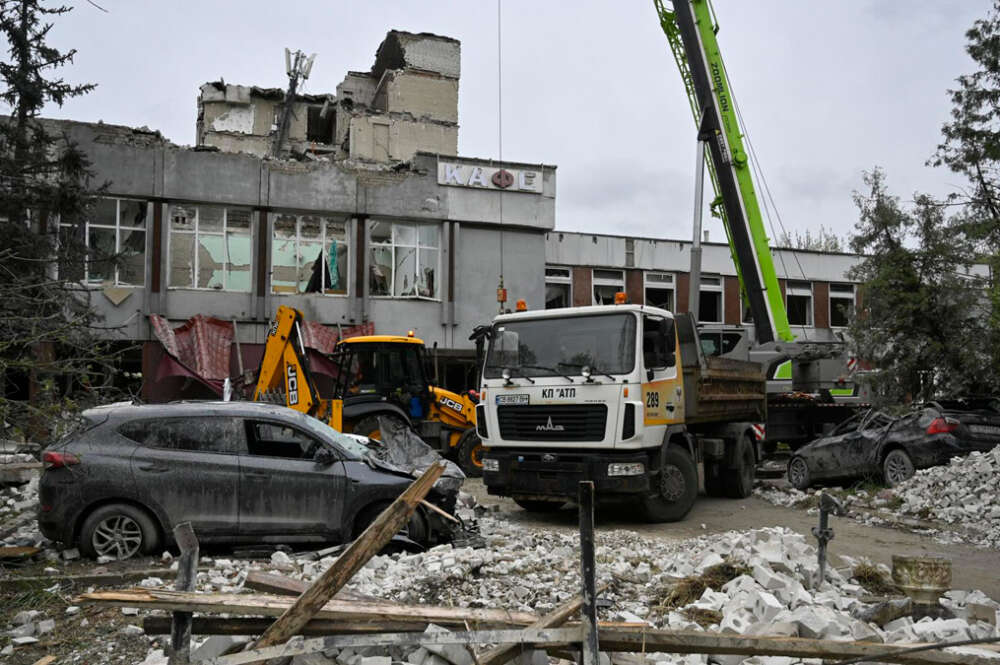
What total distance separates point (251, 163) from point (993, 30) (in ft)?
62.4

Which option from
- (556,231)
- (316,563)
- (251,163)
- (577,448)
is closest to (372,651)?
(316,563)

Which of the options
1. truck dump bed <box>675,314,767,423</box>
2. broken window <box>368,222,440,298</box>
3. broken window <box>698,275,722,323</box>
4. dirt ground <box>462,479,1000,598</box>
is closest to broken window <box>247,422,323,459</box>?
dirt ground <box>462,479,1000,598</box>

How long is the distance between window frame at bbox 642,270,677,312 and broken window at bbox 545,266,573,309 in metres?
2.94

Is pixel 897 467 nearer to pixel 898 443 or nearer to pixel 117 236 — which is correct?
pixel 898 443

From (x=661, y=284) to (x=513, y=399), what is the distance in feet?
67.4

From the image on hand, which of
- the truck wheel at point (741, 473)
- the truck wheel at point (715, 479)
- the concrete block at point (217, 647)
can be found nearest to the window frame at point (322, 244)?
the truck wheel at point (715, 479)

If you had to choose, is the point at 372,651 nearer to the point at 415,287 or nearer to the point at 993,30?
the point at 415,287

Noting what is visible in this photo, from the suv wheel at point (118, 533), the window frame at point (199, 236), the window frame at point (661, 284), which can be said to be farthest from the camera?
the window frame at point (661, 284)

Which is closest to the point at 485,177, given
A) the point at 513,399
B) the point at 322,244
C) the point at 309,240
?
the point at 322,244

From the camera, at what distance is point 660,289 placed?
101ft

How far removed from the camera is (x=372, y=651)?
15.8 ft

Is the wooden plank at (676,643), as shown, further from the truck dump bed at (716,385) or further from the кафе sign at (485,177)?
the кафе sign at (485,177)

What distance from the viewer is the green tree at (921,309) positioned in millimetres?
18438

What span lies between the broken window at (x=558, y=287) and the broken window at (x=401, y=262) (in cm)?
609
